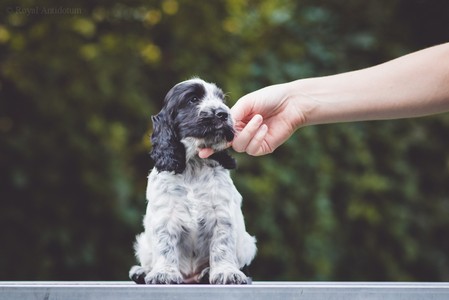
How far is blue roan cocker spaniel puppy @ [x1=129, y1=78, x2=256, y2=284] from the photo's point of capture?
2.87m

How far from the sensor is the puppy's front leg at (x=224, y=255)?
2.78 metres

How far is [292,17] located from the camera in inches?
293

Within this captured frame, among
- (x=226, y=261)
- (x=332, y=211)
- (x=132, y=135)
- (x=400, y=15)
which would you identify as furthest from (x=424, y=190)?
(x=226, y=261)

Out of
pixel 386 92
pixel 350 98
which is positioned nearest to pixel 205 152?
pixel 350 98

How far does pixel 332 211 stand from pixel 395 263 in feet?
2.95

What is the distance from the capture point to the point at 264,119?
3320 mm

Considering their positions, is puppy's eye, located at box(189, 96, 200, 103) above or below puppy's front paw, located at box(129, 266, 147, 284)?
above

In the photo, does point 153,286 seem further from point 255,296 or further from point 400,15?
point 400,15

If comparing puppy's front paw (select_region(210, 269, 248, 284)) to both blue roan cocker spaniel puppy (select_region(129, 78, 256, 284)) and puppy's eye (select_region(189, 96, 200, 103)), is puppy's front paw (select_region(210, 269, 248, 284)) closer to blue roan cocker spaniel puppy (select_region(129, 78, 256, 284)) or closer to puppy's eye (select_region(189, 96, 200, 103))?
blue roan cocker spaniel puppy (select_region(129, 78, 256, 284))

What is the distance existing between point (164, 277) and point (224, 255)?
10.3 inches

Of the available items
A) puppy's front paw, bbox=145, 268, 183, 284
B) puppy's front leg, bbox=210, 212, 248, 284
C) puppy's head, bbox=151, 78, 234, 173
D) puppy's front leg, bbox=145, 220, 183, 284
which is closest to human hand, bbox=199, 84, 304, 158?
puppy's head, bbox=151, 78, 234, 173

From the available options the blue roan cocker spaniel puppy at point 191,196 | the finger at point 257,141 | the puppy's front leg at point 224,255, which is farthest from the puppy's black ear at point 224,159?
the puppy's front leg at point 224,255

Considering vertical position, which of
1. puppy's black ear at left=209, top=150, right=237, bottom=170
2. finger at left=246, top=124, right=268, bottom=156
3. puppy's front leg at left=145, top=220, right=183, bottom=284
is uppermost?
finger at left=246, top=124, right=268, bottom=156

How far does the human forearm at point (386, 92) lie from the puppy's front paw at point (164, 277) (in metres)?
1.02
